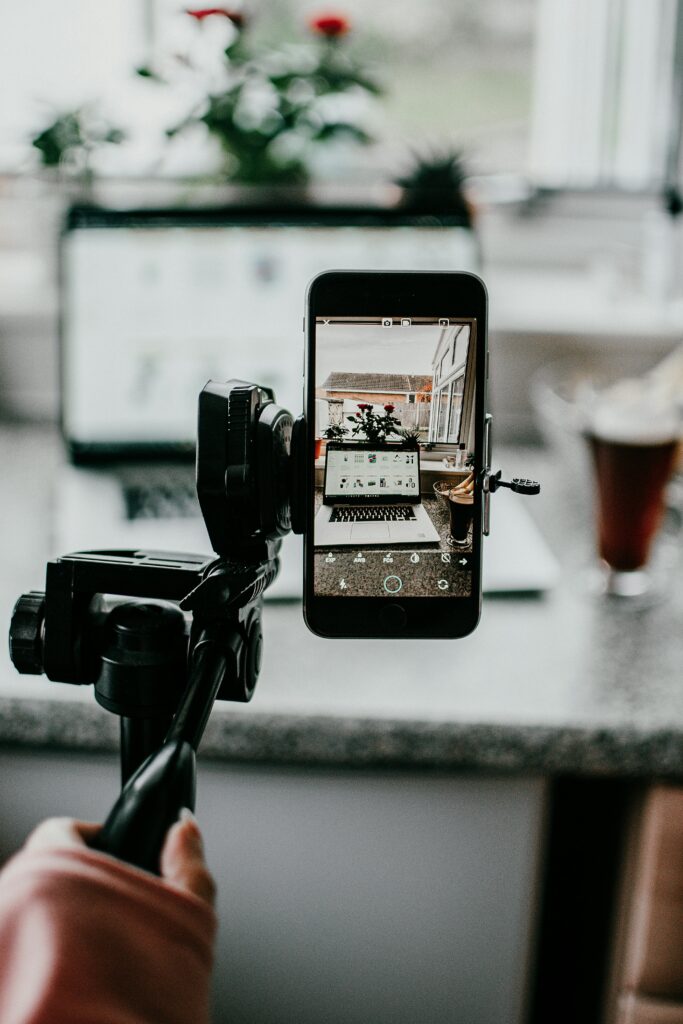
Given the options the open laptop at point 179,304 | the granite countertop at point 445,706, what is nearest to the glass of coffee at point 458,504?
the granite countertop at point 445,706

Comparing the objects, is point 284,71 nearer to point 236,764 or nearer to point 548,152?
point 548,152

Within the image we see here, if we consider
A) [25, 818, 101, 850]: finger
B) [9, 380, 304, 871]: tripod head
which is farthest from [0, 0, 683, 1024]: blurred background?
[25, 818, 101, 850]: finger

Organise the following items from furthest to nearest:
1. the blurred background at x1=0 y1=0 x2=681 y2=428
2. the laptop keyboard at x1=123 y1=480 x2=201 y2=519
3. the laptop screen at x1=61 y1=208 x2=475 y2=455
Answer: the blurred background at x1=0 y1=0 x2=681 y2=428 < the laptop screen at x1=61 y1=208 x2=475 y2=455 < the laptop keyboard at x1=123 y1=480 x2=201 y2=519

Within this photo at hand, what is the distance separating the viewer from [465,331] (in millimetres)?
348

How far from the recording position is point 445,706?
24.1 inches

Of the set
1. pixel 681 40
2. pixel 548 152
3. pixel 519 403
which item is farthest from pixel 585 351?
pixel 681 40

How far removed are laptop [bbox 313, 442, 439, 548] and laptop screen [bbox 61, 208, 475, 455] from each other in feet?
2.12

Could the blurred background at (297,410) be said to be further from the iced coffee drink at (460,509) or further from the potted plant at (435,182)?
the iced coffee drink at (460,509)

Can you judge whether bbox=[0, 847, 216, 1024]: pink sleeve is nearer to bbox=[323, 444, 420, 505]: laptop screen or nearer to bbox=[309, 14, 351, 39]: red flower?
bbox=[323, 444, 420, 505]: laptop screen

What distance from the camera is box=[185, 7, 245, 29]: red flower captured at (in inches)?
40.3

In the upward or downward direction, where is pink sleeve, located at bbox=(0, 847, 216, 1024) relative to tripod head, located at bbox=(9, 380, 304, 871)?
downward

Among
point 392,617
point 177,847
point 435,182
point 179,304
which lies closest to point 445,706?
point 392,617

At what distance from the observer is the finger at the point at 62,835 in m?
0.25

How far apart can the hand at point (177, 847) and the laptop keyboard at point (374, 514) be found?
0.41 feet
